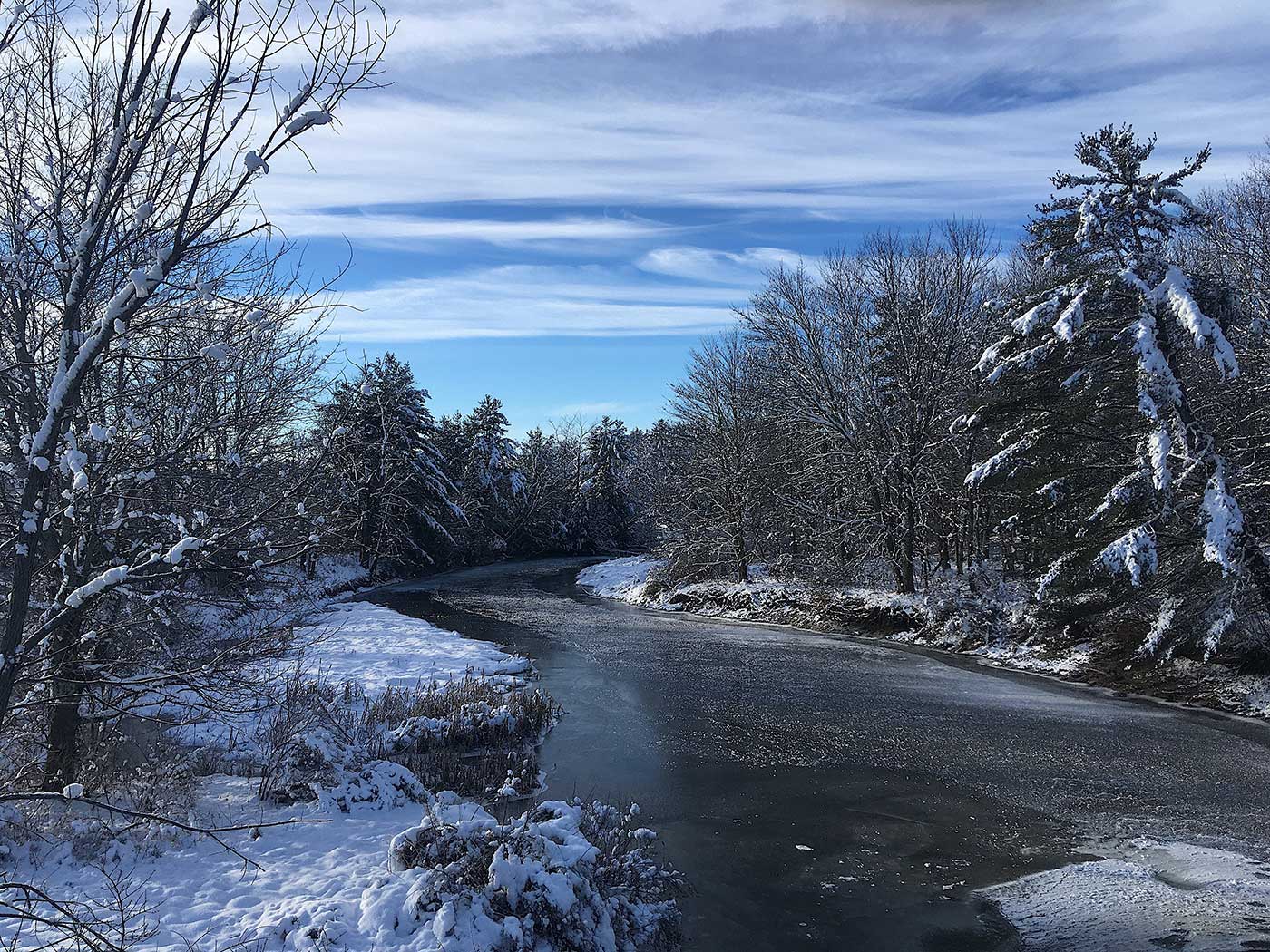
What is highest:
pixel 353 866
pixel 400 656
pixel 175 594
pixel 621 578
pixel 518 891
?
pixel 175 594

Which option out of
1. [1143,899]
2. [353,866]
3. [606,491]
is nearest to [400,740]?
[353,866]

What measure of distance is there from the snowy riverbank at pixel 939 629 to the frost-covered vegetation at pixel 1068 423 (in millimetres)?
194

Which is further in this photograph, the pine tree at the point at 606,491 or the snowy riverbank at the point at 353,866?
the pine tree at the point at 606,491

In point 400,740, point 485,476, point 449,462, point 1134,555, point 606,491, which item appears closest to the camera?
point 400,740

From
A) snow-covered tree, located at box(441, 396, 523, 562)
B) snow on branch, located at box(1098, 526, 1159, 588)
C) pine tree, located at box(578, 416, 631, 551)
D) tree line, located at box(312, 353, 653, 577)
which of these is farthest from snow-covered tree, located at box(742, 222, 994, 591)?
pine tree, located at box(578, 416, 631, 551)

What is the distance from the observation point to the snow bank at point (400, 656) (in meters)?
15.1

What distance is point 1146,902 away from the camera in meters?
6.98

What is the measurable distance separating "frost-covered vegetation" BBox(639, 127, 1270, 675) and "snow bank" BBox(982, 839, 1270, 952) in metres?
6.90

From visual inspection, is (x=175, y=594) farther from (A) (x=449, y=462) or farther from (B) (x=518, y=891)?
(A) (x=449, y=462)

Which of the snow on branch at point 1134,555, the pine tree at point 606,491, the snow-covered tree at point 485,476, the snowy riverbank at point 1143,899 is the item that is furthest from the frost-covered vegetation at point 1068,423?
the pine tree at point 606,491

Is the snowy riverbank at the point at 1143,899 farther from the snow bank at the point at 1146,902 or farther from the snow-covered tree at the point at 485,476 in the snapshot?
the snow-covered tree at the point at 485,476

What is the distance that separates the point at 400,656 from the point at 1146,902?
1411cm

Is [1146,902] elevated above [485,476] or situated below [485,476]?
below

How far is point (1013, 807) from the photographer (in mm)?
9445
